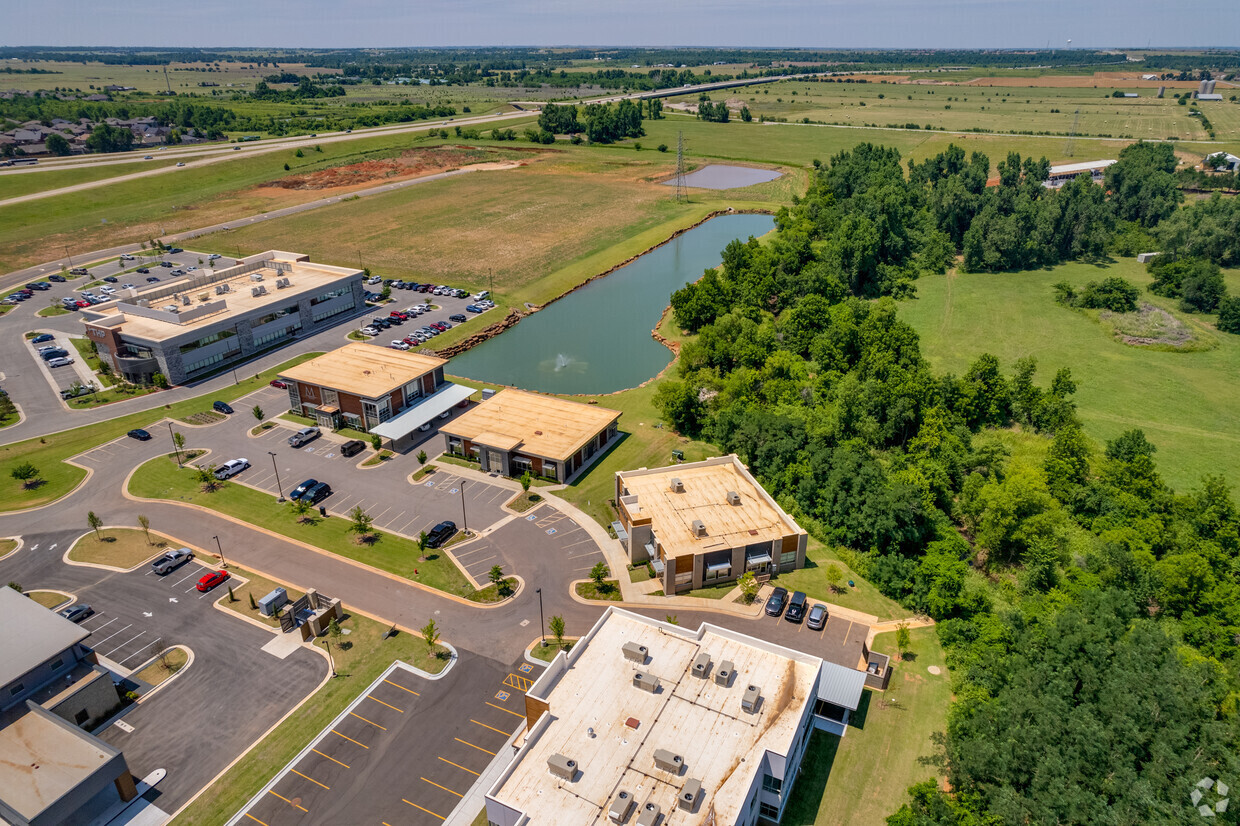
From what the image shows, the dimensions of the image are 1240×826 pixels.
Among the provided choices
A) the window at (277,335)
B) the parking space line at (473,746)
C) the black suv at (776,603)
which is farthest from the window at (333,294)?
the black suv at (776,603)

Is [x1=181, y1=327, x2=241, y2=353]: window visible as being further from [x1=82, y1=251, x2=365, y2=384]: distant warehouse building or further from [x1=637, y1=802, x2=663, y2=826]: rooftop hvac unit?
[x1=637, y1=802, x2=663, y2=826]: rooftop hvac unit

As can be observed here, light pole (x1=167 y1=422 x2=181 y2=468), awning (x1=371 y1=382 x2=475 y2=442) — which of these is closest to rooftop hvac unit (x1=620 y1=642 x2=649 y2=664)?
awning (x1=371 y1=382 x2=475 y2=442)

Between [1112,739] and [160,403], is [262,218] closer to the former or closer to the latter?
[160,403]

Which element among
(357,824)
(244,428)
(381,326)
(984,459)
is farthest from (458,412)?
(984,459)

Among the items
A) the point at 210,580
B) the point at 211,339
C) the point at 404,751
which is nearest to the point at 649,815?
the point at 404,751

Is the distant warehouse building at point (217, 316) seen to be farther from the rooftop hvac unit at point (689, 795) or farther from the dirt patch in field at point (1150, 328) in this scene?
the dirt patch in field at point (1150, 328)

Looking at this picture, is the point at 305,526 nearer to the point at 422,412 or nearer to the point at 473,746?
the point at 422,412
